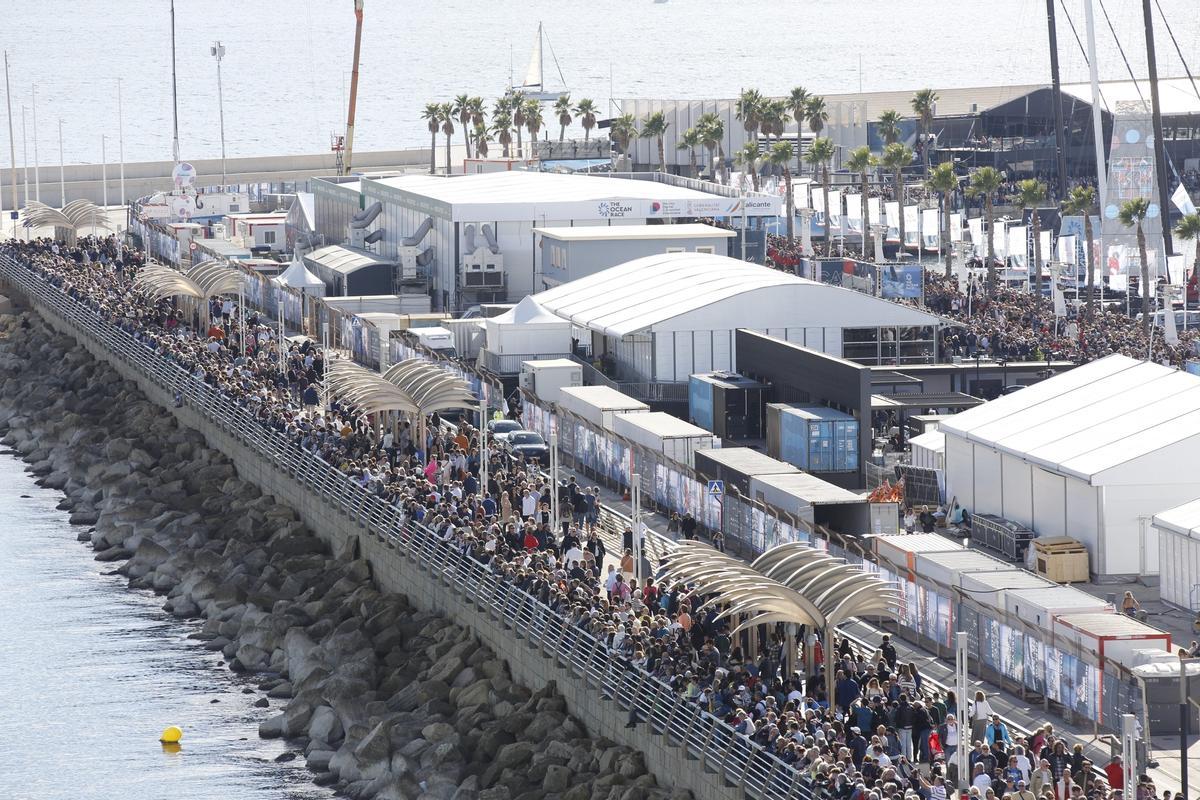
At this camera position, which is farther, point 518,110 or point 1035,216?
point 518,110

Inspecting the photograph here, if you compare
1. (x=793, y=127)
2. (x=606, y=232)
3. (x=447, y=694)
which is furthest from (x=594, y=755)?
(x=793, y=127)

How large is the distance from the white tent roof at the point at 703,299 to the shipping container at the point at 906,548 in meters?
21.3

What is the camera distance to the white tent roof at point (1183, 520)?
120ft

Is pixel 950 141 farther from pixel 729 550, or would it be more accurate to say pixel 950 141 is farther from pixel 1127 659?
pixel 1127 659

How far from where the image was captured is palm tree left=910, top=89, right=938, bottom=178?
4345 inches

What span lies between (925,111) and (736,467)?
2685 inches

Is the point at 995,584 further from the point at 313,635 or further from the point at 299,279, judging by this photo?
the point at 299,279

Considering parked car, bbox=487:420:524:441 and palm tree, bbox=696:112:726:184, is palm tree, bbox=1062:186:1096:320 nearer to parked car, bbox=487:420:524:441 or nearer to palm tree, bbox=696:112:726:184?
parked car, bbox=487:420:524:441

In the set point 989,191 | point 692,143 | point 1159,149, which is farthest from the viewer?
point 692,143

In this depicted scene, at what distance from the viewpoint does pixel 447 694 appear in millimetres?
36875

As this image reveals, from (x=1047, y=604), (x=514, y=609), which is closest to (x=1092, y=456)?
(x=1047, y=604)

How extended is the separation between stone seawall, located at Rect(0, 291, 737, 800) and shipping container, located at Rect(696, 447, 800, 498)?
25.2 ft

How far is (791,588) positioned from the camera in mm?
30562

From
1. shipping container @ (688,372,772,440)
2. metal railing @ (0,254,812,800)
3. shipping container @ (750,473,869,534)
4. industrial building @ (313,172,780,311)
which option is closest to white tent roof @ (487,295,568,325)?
metal railing @ (0,254,812,800)
